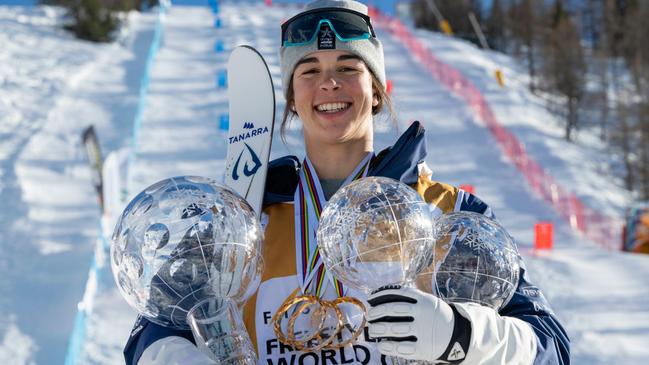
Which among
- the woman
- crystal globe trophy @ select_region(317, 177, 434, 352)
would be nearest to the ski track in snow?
the woman

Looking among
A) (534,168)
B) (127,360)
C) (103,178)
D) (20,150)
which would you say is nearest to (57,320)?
(103,178)

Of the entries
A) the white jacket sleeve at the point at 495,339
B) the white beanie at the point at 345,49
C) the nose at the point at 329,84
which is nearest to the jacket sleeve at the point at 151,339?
the white jacket sleeve at the point at 495,339

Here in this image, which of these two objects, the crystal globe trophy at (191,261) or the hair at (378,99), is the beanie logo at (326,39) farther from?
the crystal globe trophy at (191,261)

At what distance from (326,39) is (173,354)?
3.62 feet

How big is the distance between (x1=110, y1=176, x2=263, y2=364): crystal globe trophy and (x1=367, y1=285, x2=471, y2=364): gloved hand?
14.9 inches

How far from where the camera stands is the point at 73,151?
1415cm

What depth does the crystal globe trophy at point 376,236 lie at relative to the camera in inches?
75.6

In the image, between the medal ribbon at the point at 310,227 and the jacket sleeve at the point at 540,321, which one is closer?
the jacket sleeve at the point at 540,321

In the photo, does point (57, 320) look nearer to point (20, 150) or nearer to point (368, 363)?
point (368, 363)

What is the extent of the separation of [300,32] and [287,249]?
2.34 feet

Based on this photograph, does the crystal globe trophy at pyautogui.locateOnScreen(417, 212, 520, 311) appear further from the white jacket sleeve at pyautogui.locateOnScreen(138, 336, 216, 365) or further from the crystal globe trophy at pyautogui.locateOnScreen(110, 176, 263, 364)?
the white jacket sleeve at pyautogui.locateOnScreen(138, 336, 216, 365)

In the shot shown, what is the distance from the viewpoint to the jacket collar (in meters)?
2.41

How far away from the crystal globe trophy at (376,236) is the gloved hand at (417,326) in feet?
0.37

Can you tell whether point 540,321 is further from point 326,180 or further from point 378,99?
point 378,99
